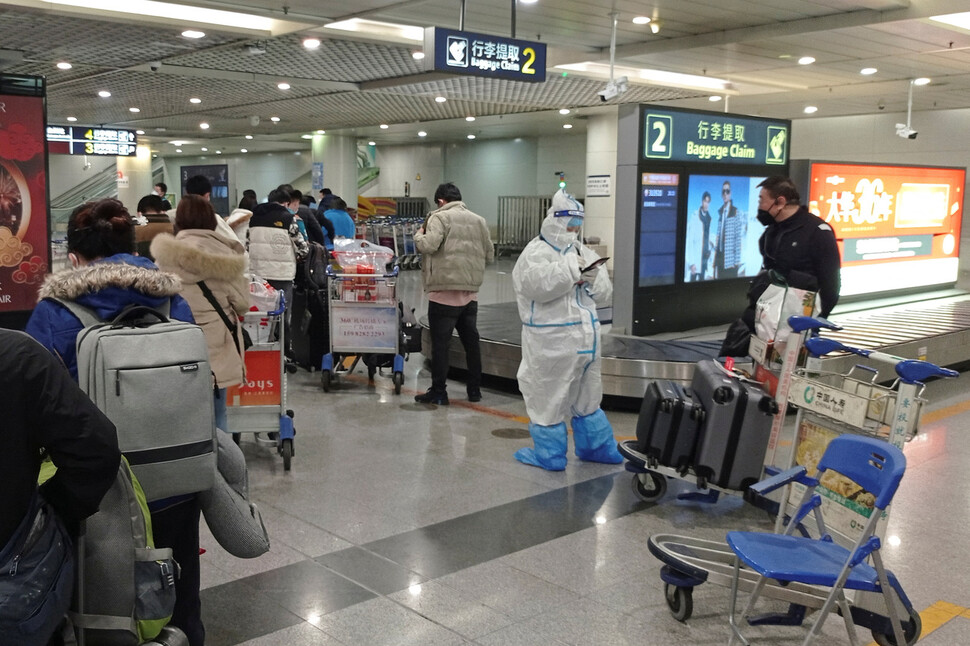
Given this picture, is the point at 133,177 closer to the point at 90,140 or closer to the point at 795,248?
the point at 90,140

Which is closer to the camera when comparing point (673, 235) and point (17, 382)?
point (17, 382)

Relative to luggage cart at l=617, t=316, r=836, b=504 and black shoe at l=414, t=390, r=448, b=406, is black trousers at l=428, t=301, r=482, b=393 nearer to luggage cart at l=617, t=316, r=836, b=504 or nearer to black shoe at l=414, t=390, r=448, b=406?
black shoe at l=414, t=390, r=448, b=406

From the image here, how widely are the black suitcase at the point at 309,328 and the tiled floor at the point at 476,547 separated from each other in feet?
5.80

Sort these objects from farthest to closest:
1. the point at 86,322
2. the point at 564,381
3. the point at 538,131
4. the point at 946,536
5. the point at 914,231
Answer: the point at 538,131 → the point at 914,231 → the point at 564,381 → the point at 946,536 → the point at 86,322

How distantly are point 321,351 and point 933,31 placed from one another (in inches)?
291

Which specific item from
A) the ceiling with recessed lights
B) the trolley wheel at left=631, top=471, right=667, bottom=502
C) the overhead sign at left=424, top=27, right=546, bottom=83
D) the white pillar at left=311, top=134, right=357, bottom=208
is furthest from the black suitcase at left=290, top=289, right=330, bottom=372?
the white pillar at left=311, top=134, right=357, bottom=208

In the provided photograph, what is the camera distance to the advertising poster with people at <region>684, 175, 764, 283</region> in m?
9.07

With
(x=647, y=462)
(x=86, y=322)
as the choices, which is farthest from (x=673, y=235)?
(x=86, y=322)

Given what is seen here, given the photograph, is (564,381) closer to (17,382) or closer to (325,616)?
(325,616)

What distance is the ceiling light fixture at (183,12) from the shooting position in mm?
8984

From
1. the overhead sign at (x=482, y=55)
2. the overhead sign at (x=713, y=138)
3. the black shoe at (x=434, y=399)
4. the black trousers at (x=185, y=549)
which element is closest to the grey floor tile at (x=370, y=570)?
the black trousers at (x=185, y=549)

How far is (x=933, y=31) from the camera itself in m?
9.59

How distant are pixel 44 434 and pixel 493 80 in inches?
473

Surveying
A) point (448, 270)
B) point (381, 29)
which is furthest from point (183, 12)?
point (448, 270)
